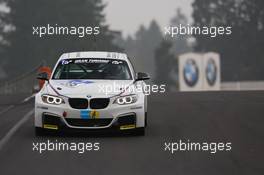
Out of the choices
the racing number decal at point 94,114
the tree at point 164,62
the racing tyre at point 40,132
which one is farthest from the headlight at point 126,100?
the tree at point 164,62

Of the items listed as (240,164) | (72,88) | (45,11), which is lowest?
(240,164)

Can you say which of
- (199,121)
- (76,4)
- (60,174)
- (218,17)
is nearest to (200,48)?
(218,17)

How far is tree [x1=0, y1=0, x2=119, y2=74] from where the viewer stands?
76062mm

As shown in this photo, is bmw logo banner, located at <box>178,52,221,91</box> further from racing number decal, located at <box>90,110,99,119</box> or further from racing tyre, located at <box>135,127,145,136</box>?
racing number decal, located at <box>90,110,99,119</box>

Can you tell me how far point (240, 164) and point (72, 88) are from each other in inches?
148

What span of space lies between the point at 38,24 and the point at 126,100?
69.0 meters

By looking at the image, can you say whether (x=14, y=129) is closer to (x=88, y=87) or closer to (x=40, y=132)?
(x=40, y=132)

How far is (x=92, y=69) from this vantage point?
541 inches

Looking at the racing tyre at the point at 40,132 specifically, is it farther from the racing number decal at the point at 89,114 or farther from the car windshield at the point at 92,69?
the car windshield at the point at 92,69

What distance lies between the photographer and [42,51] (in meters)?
76.8

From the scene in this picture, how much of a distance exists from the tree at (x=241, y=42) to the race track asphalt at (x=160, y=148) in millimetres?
72363

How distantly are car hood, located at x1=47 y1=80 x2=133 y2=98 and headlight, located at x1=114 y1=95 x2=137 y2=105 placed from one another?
0.39ft

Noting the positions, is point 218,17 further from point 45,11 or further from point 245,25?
point 45,11

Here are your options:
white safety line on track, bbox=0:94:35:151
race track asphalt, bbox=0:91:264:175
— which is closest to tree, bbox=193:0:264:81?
white safety line on track, bbox=0:94:35:151
